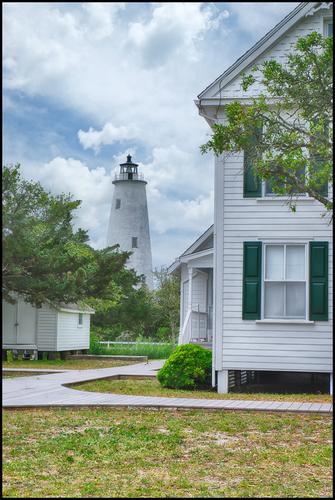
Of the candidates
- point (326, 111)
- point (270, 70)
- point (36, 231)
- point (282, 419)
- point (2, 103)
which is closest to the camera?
point (2, 103)

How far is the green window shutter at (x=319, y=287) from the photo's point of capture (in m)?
14.1

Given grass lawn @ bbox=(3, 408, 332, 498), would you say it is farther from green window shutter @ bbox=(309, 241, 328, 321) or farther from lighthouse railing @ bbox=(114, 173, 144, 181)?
lighthouse railing @ bbox=(114, 173, 144, 181)

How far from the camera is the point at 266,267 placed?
14445 millimetres

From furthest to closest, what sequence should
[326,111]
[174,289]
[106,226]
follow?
[106,226] → [174,289] → [326,111]

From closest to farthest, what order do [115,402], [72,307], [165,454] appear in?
[165,454] < [115,402] < [72,307]

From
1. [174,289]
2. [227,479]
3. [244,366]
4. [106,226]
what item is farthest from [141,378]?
[106,226]

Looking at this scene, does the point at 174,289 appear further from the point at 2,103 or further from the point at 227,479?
the point at 2,103

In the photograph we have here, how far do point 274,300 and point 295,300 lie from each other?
385 mm

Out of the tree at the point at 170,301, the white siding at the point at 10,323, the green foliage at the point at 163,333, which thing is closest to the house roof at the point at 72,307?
the white siding at the point at 10,323

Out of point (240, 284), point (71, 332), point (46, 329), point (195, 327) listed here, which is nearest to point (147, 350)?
point (71, 332)

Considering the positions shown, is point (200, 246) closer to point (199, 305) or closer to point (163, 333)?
point (199, 305)

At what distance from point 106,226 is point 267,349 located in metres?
30.5

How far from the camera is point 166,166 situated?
503 inches

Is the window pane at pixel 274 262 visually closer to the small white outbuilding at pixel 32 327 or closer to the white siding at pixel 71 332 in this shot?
the small white outbuilding at pixel 32 327
